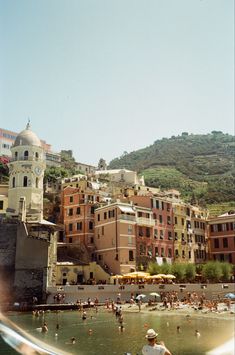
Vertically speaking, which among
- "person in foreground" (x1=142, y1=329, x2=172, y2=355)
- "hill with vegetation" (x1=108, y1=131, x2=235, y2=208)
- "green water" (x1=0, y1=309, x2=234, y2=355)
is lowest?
"green water" (x1=0, y1=309, x2=234, y2=355)

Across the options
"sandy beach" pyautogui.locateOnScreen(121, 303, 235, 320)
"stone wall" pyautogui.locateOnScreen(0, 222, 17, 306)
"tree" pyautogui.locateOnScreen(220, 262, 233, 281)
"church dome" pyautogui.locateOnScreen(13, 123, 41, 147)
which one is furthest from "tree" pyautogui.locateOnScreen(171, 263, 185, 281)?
"church dome" pyautogui.locateOnScreen(13, 123, 41, 147)

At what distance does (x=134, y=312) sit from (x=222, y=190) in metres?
32.7

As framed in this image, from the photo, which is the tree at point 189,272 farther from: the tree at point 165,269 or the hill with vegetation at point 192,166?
the hill with vegetation at point 192,166

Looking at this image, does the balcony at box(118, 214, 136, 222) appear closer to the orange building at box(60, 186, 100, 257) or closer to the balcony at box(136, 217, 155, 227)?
the balcony at box(136, 217, 155, 227)

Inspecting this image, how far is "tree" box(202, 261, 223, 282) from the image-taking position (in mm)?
23094

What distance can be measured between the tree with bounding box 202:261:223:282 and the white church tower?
1048cm

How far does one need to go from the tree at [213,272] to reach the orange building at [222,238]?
508 cm

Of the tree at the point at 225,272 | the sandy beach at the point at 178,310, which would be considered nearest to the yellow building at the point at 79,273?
the sandy beach at the point at 178,310

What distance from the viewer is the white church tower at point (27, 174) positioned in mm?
26031

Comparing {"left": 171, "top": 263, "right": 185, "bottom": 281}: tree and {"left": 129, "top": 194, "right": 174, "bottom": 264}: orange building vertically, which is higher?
{"left": 129, "top": 194, "right": 174, "bottom": 264}: orange building

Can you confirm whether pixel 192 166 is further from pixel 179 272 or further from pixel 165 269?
pixel 165 269

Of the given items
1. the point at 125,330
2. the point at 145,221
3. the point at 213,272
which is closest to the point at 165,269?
the point at 213,272

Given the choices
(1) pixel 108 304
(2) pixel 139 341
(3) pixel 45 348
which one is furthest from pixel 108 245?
(3) pixel 45 348

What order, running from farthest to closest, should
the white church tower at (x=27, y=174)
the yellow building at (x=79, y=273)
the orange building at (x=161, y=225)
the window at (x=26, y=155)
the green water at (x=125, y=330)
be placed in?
the orange building at (x=161, y=225) < the window at (x=26, y=155) < the white church tower at (x=27, y=174) < the yellow building at (x=79, y=273) < the green water at (x=125, y=330)
